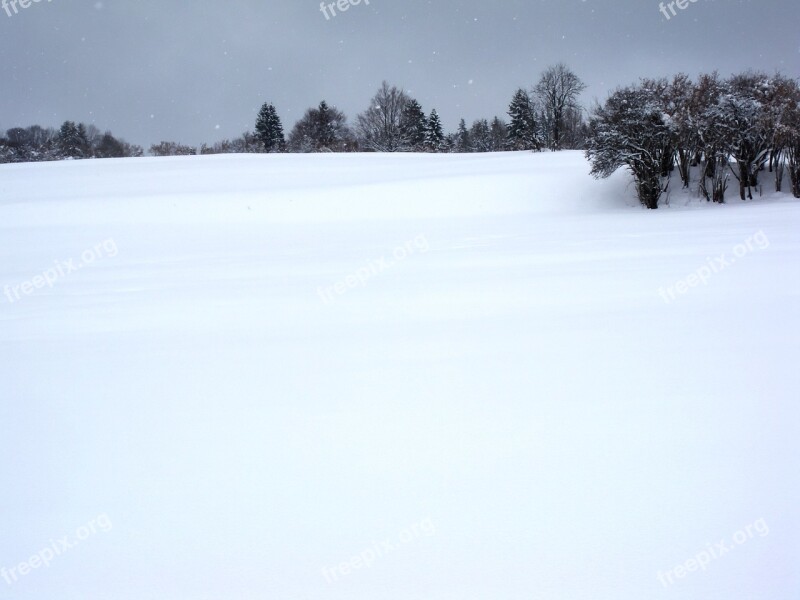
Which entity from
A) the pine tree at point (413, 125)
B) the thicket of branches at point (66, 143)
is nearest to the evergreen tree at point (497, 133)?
the pine tree at point (413, 125)

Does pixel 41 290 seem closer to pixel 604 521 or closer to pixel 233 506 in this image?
pixel 233 506

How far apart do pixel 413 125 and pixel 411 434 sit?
59613 millimetres

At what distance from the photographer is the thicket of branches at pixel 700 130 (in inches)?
751

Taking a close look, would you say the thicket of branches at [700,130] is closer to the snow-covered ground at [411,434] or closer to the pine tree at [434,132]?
the snow-covered ground at [411,434]

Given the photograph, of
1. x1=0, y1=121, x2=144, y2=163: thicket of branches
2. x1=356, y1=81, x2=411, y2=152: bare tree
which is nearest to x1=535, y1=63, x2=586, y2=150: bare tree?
x1=356, y1=81, x2=411, y2=152: bare tree

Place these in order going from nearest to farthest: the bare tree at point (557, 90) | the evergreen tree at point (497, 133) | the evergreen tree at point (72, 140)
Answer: the bare tree at point (557, 90) < the evergreen tree at point (72, 140) < the evergreen tree at point (497, 133)

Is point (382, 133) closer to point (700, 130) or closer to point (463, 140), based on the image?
point (463, 140)

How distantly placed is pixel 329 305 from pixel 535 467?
392cm

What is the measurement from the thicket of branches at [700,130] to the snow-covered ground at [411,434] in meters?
12.7

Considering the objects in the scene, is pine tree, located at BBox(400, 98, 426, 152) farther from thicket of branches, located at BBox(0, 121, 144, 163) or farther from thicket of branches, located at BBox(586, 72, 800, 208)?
thicket of branches, located at BBox(586, 72, 800, 208)

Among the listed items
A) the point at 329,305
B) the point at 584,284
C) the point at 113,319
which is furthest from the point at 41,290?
the point at 584,284

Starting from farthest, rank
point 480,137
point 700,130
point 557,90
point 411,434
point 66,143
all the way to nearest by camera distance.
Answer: point 480,137 → point 66,143 → point 557,90 → point 700,130 → point 411,434

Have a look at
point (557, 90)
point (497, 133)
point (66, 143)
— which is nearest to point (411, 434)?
point (557, 90)

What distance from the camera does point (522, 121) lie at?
173 ft
